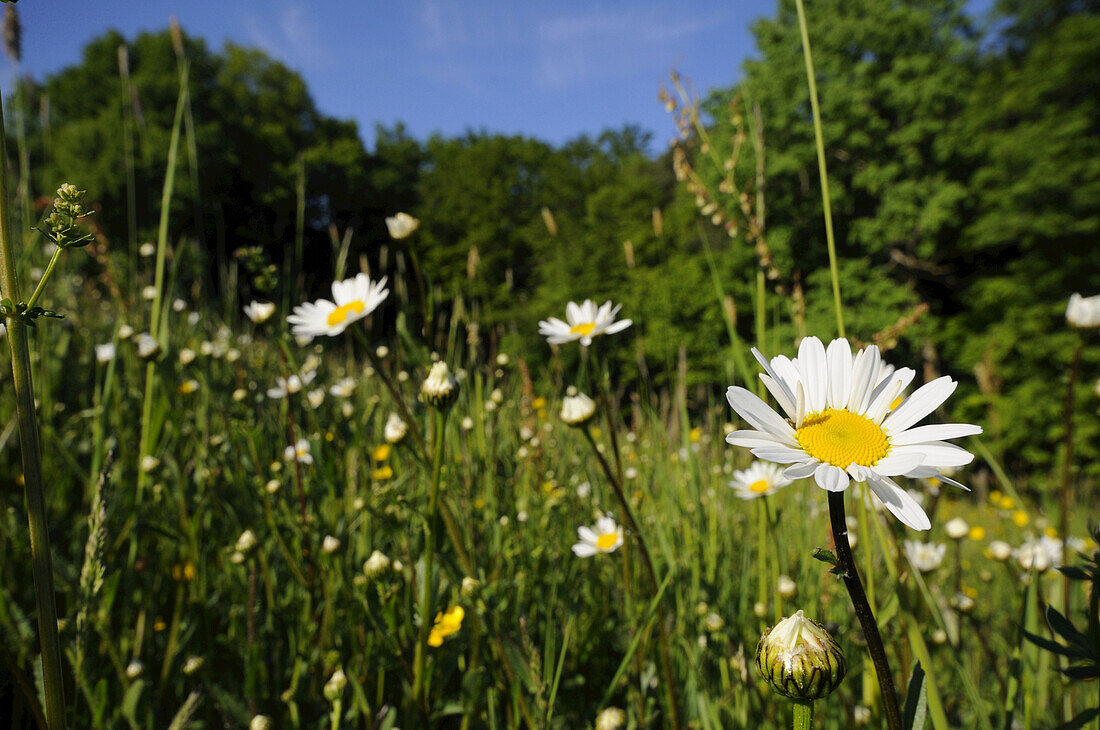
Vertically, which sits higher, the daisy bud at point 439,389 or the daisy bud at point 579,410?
the daisy bud at point 439,389

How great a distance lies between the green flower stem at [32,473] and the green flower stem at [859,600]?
1.66ft

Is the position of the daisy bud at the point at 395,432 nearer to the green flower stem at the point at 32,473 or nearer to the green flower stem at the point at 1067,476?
the green flower stem at the point at 32,473

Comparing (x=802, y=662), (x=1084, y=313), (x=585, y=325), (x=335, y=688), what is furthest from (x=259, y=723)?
(x=1084, y=313)

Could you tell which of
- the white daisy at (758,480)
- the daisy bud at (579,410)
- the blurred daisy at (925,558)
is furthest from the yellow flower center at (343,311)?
the blurred daisy at (925,558)

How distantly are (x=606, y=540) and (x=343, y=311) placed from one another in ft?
2.27

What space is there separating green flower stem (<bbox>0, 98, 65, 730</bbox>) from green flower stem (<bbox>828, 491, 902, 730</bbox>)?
0.51 m

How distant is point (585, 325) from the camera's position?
1.16 meters

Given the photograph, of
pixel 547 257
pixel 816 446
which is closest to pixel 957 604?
pixel 816 446

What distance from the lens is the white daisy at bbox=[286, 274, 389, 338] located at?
3.19 feet

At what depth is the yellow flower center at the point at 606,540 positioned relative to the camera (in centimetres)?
119

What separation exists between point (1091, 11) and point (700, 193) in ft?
52.5

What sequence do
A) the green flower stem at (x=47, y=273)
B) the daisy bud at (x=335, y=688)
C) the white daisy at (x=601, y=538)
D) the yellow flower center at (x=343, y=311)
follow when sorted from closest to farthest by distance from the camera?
the green flower stem at (x=47, y=273) → the daisy bud at (x=335, y=688) → the yellow flower center at (x=343, y=311) → the white daisy at (x=601, y=538)

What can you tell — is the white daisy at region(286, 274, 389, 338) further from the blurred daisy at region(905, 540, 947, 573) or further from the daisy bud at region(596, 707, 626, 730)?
the blurred daisy at region(905, 540, 947, 573)

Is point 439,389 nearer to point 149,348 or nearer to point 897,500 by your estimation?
point 897,500
